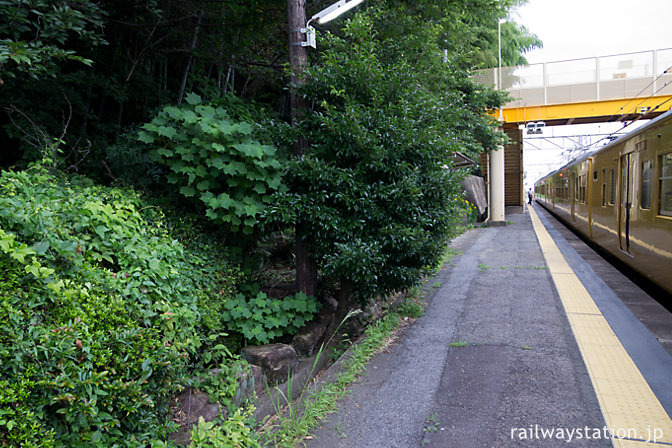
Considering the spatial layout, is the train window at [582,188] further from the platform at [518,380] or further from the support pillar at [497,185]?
the platform at [518,380]

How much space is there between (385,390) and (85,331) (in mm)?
2375

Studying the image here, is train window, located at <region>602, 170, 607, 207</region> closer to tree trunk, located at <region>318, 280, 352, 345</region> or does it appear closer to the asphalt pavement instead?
the asphalt pavement

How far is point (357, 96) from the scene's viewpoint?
16.0ft

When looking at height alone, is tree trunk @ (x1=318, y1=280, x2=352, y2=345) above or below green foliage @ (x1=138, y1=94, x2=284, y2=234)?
below

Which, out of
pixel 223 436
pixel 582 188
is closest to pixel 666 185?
pixel 223 436

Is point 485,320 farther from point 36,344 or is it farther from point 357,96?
point 36,344

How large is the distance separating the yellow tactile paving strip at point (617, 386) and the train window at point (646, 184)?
224 centimetres

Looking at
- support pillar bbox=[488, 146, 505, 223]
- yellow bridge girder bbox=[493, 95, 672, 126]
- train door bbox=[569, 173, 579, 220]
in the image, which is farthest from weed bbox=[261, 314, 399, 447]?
support pillar bbox=[488, 146, 505, 223]

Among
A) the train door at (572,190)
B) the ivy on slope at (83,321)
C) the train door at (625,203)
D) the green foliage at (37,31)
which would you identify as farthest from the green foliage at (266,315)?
the train door at (572,190)

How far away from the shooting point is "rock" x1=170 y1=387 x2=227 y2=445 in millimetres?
3152

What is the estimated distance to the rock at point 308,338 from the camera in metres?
4.89

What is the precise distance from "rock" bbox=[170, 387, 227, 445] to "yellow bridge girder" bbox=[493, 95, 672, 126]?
1502cm

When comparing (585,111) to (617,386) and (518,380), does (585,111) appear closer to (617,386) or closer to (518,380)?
(617,386)

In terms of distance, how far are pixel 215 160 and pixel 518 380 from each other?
3.47 meters
